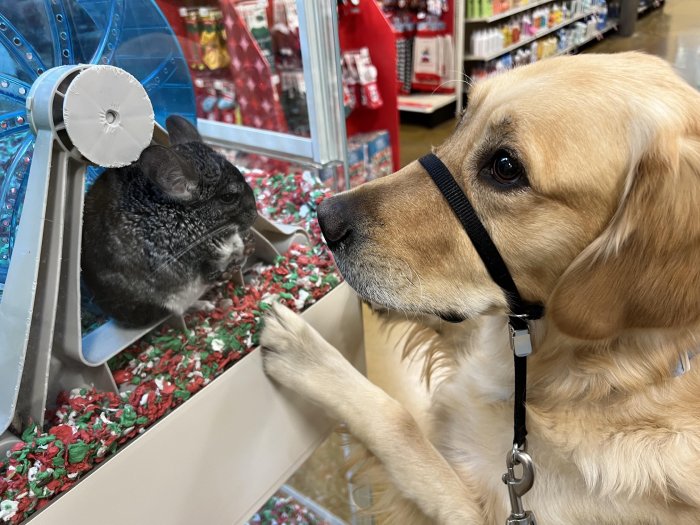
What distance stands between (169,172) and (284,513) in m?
1.10

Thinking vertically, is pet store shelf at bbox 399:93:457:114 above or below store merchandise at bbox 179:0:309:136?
below

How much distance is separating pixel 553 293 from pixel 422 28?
3867 mm

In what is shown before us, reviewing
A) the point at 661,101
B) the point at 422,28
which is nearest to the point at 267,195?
the point at 661,101

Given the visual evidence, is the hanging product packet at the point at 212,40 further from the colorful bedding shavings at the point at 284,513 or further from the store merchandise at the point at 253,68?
the colorful bedding shavings at the point at 284,513

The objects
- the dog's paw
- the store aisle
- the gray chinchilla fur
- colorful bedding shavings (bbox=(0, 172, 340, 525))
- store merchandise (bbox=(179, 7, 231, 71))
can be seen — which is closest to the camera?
colorful bedding shavings (bbox=(0, 172, 340, 525))

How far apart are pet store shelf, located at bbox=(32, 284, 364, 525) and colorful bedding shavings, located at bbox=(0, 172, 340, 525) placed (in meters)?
0.02

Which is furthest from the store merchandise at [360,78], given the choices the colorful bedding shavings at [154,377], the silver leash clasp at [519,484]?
the silver leash clasp at [519,484]

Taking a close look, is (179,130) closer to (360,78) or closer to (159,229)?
(159,229)

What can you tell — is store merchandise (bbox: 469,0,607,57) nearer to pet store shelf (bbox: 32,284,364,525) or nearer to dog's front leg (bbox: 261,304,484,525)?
pet store shelf (bbox: 32,284,364,525)

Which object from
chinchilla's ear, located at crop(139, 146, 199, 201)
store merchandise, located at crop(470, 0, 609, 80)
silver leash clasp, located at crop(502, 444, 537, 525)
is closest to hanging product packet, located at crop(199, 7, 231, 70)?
chinchilla's ear, located at crop(139, 146, 199, 201)

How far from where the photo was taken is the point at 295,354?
3.29ft

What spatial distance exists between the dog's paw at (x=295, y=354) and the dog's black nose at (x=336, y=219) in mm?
212

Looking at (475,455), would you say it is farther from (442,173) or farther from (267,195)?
(267,195)

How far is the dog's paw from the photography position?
100 cm
